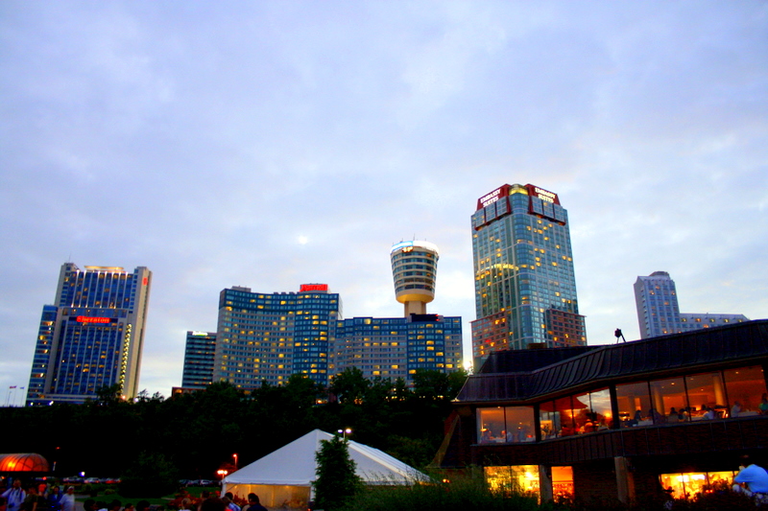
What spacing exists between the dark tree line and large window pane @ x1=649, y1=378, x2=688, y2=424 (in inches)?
1471

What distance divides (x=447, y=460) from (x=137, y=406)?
6103 centimetres

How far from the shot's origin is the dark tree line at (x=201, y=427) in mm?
66750

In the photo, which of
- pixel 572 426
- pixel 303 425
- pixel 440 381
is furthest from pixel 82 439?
pixel 572 426

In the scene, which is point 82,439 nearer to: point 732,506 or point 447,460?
point 447,460

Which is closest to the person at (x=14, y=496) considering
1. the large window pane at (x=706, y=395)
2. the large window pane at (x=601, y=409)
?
the large window pane at (x=601, y=409)

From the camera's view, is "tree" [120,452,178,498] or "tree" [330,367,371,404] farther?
"tree" [330,367,371,404]

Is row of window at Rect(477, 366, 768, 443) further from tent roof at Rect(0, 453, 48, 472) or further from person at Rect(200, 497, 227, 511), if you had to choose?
tent roof at Rect(0, 453, 48, 472)

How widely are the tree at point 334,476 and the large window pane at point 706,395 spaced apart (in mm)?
13251

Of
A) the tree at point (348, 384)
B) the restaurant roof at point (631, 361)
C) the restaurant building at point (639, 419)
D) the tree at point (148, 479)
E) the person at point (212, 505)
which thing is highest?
the tree at point (348, 384)

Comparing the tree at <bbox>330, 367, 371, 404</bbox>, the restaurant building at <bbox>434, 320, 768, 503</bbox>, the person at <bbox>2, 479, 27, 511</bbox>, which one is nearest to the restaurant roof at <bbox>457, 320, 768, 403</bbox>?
the restaurant building at <bbox>434, 320, 768, 503</bbox>

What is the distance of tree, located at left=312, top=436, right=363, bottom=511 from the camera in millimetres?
23172

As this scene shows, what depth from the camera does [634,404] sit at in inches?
935

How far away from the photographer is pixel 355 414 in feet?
250

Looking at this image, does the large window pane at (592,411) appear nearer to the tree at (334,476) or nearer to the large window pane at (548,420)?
the large window pane at (548,420)
